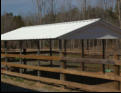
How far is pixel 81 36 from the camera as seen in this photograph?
9.80m

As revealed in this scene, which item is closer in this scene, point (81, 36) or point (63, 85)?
point (63, 85)

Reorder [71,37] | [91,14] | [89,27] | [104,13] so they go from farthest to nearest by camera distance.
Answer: [91,14]
[104,13]
[89,27]
[71,37]

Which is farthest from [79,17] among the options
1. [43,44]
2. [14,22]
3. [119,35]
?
[119,35]

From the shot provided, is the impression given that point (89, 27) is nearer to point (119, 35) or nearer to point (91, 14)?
point (119, 35)

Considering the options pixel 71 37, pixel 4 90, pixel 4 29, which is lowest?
pixel 4 90

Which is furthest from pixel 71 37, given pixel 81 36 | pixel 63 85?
pixel 63 85

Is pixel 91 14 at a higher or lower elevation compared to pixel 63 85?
higher

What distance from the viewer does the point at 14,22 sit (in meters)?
48.8

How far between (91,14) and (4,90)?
33466mm

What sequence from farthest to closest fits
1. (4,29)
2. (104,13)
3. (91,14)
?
(4,29) < (91,14) < (104,13)

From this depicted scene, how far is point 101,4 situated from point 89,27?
29962 millimetres

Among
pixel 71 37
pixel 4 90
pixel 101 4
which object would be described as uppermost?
pixel 101 4

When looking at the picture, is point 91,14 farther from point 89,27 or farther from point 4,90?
point 4,90

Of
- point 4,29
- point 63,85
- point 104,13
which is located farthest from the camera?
point 4,29
